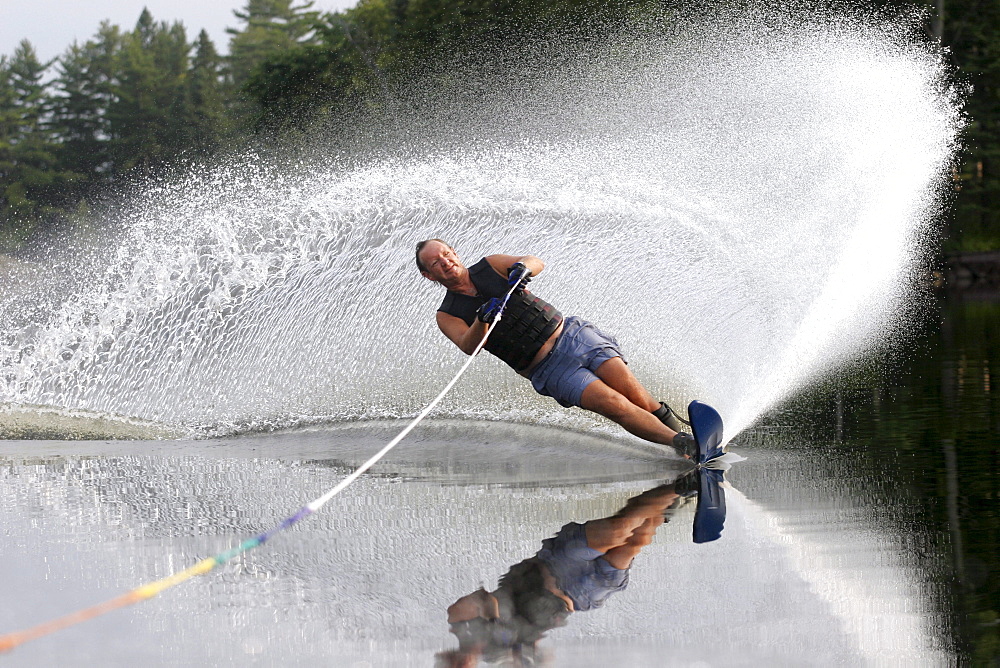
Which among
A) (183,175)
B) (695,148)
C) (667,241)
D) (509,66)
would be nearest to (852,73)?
(695,148)

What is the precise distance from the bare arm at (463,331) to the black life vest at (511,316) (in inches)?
1.2

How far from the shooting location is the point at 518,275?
6520 millimetres

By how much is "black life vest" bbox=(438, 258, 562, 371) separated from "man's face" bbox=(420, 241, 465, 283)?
0.16 metres

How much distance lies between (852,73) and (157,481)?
7.94m

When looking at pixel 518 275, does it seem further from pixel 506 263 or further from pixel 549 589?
pixel 549 589

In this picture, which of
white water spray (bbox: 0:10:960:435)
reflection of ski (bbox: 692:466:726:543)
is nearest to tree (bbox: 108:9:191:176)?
white water spray (bbox: 0:10:960:435)

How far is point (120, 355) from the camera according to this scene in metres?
9.48

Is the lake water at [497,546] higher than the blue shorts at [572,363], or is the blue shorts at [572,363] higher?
the blue shorts at [572,363]

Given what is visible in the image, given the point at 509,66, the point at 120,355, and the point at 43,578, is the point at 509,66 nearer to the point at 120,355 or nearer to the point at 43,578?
the point at 120,355

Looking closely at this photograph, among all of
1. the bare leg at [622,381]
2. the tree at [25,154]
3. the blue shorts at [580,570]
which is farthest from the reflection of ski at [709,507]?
the tree at [25,154]

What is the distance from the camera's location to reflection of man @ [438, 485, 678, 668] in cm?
354

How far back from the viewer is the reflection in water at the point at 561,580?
356 centimetres

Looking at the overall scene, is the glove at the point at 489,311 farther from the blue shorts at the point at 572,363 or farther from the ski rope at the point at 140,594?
the ski rope at the point at 140,594

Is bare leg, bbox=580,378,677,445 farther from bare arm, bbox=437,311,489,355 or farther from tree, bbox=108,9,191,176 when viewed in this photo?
tree, bbox=108,9,191,176
